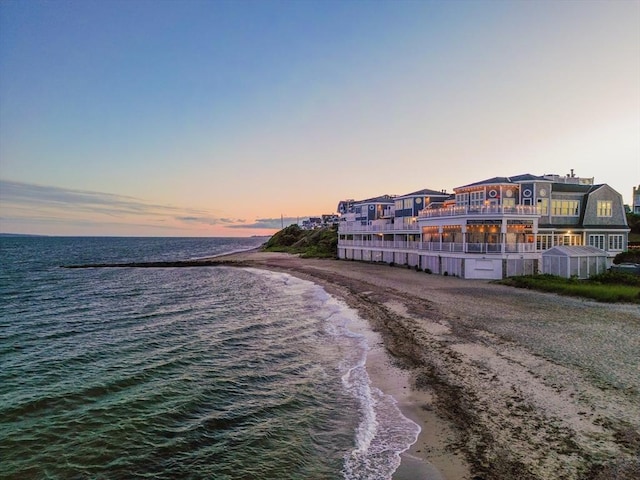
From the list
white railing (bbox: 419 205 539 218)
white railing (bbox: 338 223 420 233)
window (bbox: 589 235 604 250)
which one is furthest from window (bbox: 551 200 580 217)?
white railing (bbox: 338 223 420 233)

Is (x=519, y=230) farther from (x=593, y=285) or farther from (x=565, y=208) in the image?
(x=593, y=285)

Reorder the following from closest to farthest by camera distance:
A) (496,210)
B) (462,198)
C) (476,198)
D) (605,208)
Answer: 1. (496,210)
2. (476,198)
3. (605,208)
4. (462,198)

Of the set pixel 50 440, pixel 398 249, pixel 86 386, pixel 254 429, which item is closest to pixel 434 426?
pixel 254 429

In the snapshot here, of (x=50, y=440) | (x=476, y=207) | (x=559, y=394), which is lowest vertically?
(x=50, y=440)

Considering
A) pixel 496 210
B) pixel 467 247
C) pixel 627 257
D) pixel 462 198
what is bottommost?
pixel 627 257

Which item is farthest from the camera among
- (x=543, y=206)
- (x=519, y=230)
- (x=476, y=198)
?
(x=476, y=198)

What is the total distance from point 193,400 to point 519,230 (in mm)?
35150

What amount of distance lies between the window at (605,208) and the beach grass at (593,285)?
1416 cm

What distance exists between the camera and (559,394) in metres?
10.7

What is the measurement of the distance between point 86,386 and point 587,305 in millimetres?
25563

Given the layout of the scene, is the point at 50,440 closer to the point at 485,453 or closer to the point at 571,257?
the point at 485,453

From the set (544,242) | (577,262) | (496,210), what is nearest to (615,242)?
(544,242)

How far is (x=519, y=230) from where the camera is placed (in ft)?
123

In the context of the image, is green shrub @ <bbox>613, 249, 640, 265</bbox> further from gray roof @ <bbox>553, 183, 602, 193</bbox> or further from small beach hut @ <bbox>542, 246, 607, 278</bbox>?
small beach hut @ <bbox>542, 246, 607, 278</bbox>
